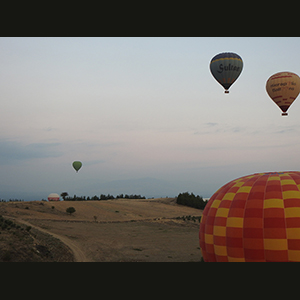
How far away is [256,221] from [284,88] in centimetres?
2499

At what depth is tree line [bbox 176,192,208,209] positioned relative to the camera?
204ft

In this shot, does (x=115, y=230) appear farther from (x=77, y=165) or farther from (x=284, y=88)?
(x=77, y=165)

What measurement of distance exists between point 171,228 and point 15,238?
19701 millimetres

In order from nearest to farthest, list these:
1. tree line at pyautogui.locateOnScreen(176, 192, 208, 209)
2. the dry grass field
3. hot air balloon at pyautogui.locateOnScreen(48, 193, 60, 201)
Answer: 1. the dry grass field
2. hot air balloon at pyautogui.locateOnScreen(48, 193, 60, 201)
3. tree line at pyautogui.locateOnScreen(176, 192, 208, 209)

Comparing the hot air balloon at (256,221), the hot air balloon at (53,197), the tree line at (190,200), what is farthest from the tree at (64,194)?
the hot air balloon at (256,221)

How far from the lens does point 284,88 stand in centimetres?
3356

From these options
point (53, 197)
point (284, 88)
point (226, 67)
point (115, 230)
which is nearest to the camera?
point (284, 88)

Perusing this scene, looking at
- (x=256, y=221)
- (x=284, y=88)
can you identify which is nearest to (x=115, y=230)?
(x=284, y=88)

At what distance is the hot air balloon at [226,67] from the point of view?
117 ft

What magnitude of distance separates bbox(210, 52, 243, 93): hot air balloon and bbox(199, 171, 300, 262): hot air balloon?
24.2m

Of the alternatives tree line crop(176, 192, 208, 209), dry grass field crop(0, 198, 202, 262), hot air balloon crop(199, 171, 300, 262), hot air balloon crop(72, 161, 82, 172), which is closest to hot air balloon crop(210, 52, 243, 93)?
dry grass field crop(0, 198, 202, 262)

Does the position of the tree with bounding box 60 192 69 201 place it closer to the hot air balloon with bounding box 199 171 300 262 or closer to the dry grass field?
the dry grass field

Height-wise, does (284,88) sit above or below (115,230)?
above

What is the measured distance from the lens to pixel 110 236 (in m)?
31.4
